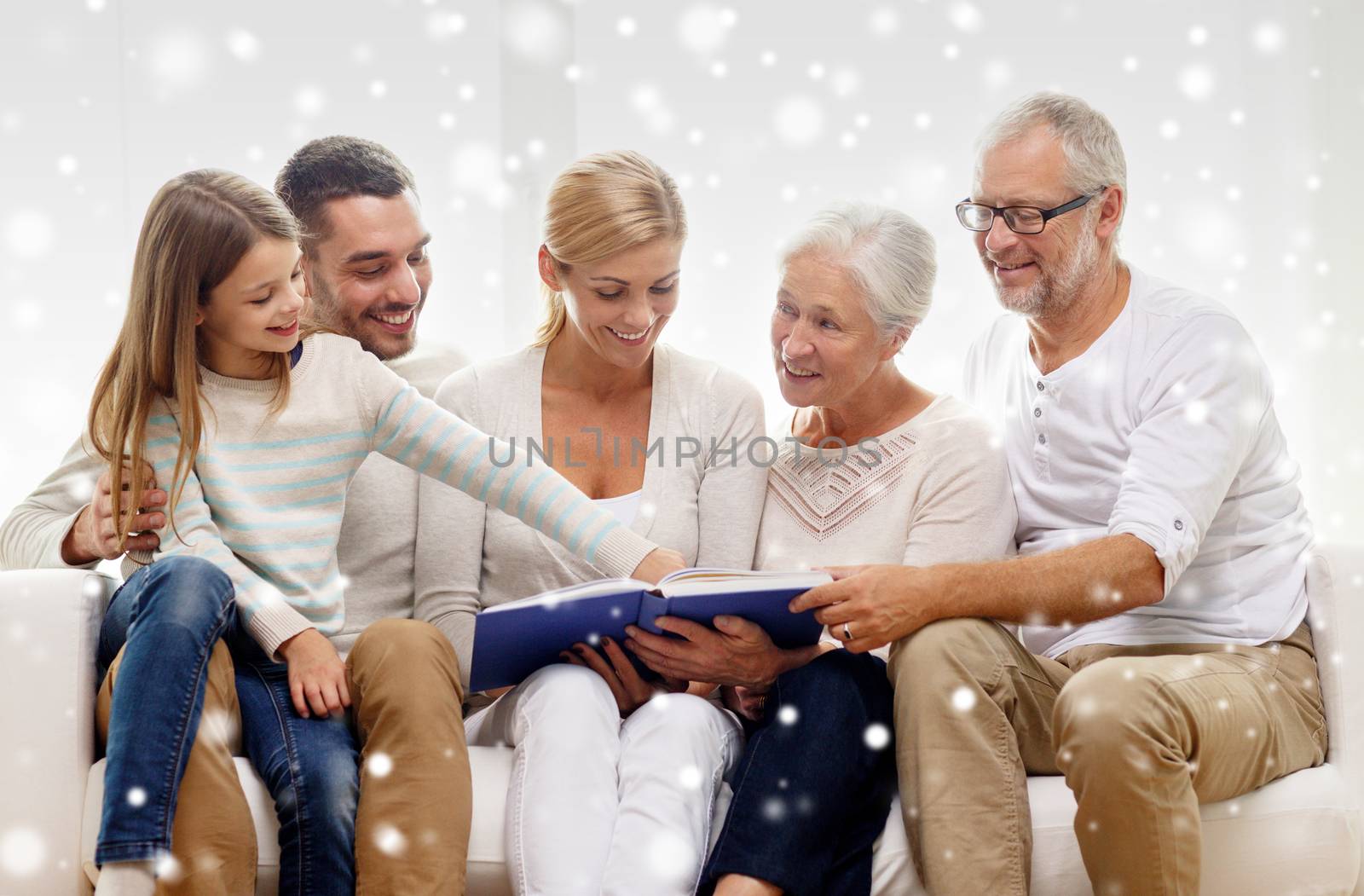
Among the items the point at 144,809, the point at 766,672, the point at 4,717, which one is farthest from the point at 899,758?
the point at 4,717

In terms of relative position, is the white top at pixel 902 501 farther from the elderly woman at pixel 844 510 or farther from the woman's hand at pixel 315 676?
the woman's hand at pixel 315 676

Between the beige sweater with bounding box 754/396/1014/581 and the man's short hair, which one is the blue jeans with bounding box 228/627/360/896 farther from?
the man's short hair

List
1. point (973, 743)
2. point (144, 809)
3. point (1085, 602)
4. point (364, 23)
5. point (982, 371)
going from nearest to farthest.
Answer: point (144, 809)
point (973, 743)
point (1085, 602)
point (982, 371)
point (364, 23)

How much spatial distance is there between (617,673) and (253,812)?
47 centimetres

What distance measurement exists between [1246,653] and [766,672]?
2.09ft

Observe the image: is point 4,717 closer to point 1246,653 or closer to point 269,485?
point 269,485

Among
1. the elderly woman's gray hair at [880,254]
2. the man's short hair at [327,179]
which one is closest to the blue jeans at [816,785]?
the elderly woman's gray hair at [880,254]

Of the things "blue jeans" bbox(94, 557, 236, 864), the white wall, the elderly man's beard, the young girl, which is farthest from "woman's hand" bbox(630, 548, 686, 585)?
the white wall

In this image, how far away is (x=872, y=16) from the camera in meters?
2.91

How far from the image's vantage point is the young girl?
5.25 feet

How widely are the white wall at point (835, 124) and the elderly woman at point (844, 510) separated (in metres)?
0.94

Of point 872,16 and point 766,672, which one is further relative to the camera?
point 872,16

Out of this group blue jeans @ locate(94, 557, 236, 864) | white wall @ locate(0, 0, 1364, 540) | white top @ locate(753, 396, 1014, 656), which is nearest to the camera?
blue jeans @ locate(94, 557, 236, 864)

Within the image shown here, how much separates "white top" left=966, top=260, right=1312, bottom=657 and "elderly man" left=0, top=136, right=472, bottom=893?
0.88m
